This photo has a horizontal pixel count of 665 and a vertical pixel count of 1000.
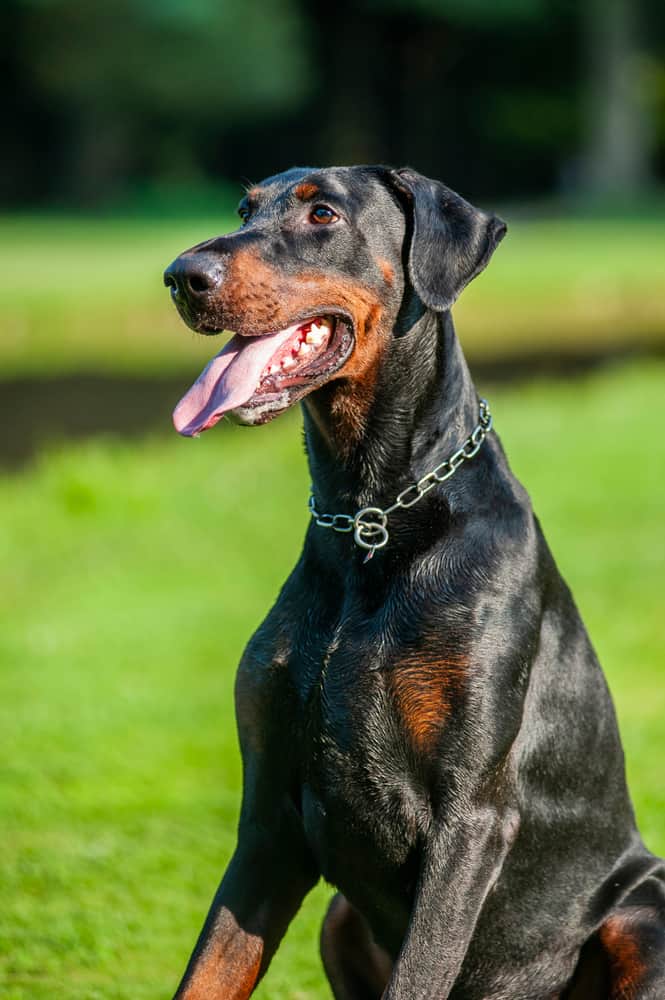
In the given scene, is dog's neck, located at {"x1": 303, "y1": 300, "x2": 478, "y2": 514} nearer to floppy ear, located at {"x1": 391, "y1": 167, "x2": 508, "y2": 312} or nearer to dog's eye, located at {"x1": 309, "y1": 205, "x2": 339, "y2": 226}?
floppy ear, located at {"x1": 391, "y1": 167, "x2": 508, "y2": 312}

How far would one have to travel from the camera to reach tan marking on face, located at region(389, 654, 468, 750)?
3125 mm

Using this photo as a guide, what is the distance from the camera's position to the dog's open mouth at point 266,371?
330 centimetres

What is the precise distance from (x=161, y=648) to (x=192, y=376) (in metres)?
9.22

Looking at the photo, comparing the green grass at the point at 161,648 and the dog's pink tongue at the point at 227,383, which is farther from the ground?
the dog's pink tongue at the point at 227,383

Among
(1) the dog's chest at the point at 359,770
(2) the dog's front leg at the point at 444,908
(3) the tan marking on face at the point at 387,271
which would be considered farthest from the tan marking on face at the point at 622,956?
(3) the tan marking on face at the point at 387,271

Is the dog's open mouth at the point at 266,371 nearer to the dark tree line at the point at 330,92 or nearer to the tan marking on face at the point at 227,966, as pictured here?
the tan marking on face at the point at 227,966

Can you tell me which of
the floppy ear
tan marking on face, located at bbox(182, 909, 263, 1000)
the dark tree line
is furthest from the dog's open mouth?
the dark tree line

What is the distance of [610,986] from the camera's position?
3.27m

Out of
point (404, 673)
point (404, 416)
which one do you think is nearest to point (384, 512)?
point (404, 416)

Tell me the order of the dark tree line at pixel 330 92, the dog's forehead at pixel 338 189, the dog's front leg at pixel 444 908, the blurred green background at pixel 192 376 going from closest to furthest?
the dog's front leg at pixel 444 908 < the dog's forehead at pixel 338 189 < the blurred green background at pixel 192 376 < the dark tree line at pixel 330 92

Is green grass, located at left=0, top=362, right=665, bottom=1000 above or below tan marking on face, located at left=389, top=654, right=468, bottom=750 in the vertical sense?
below

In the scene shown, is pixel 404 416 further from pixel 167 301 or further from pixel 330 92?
pixel 330 92

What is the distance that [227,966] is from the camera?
3.30 meters

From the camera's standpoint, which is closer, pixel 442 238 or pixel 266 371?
pixel 266 371
